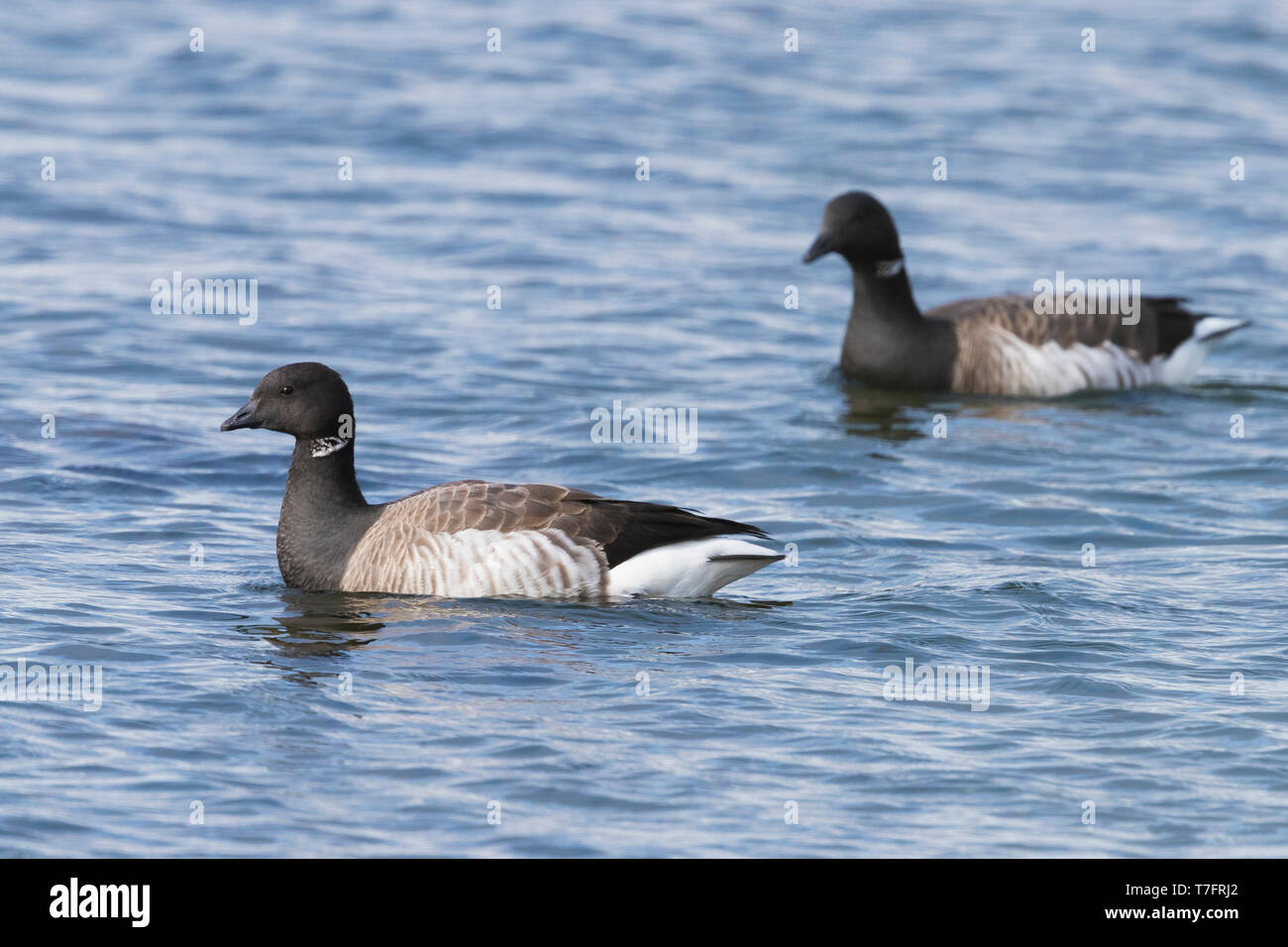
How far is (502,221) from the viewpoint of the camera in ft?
74.3

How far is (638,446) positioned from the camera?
1518cm

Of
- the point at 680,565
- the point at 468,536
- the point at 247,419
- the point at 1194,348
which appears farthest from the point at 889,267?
the point at 247,419

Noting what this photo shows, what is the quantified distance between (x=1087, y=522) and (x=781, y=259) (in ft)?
29.9

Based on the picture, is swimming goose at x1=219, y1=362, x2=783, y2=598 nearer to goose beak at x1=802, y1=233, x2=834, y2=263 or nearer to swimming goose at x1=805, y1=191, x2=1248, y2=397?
goose beak at x1=802, y1=233, x2=834, y2=263

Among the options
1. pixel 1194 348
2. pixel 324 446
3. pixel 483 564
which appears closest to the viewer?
pixel 483 564

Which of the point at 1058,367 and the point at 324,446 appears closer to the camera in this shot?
the point at 324,446

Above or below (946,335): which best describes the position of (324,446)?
below

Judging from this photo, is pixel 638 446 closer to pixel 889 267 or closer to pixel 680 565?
pixel 889 267

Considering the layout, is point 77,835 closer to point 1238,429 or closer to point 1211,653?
point 1211,653

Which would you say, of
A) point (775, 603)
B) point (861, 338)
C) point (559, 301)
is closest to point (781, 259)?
point (559, 301)

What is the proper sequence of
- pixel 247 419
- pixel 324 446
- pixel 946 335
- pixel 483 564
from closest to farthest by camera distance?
pixel 483 564 → pixel 247 419 → pixel 324 446 → pixel 946 335

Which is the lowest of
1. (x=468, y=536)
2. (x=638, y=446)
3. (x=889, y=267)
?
(x=468, y=536)

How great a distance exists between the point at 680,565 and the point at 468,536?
4.21 ft

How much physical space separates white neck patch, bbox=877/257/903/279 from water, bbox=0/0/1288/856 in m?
1.17
